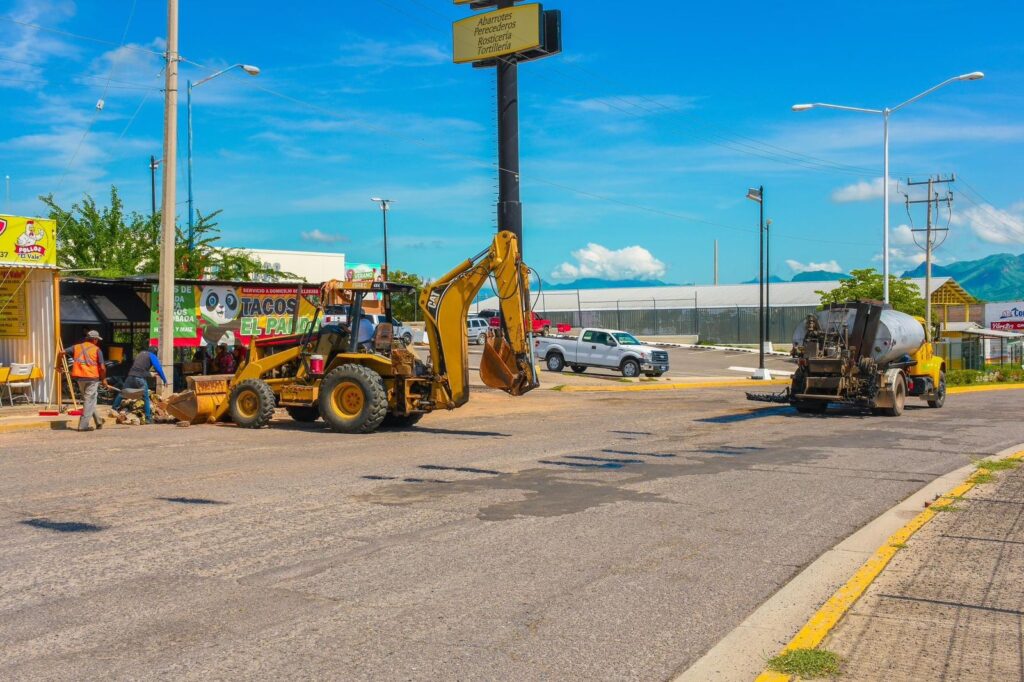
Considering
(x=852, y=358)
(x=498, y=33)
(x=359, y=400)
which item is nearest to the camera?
(x=359, y=400)

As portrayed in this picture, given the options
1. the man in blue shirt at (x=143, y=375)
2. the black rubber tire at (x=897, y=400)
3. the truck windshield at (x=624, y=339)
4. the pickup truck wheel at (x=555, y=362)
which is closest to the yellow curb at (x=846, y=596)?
the black rubber tire at (x=897, y=400)

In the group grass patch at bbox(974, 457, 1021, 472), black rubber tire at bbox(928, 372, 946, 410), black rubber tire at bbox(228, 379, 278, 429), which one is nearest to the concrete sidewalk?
grass patch at bbox(974, 457, 1021, 472)

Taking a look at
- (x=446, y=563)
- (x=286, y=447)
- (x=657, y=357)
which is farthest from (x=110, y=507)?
(x=657, y=357)

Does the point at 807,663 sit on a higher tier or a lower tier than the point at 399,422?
lower

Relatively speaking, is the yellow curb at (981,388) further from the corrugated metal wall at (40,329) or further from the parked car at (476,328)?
the corrugated metal wall at (40,329)

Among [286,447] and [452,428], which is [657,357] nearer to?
[452,428]

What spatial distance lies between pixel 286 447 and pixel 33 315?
9.25 m

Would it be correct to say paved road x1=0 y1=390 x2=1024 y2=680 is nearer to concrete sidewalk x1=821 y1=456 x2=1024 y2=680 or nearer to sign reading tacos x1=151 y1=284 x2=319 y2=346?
concrete sidewalk x1=821 y1=456 x2=1024 y2=680

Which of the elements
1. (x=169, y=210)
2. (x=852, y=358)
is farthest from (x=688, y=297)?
(x=169, y=210)

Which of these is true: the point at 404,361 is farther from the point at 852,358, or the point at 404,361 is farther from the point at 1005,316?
the point at 1005,316

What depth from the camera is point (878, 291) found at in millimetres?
61094

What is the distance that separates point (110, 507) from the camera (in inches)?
377

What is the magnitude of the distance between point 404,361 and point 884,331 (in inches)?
457

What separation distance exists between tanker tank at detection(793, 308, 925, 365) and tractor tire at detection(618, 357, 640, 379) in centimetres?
1422
